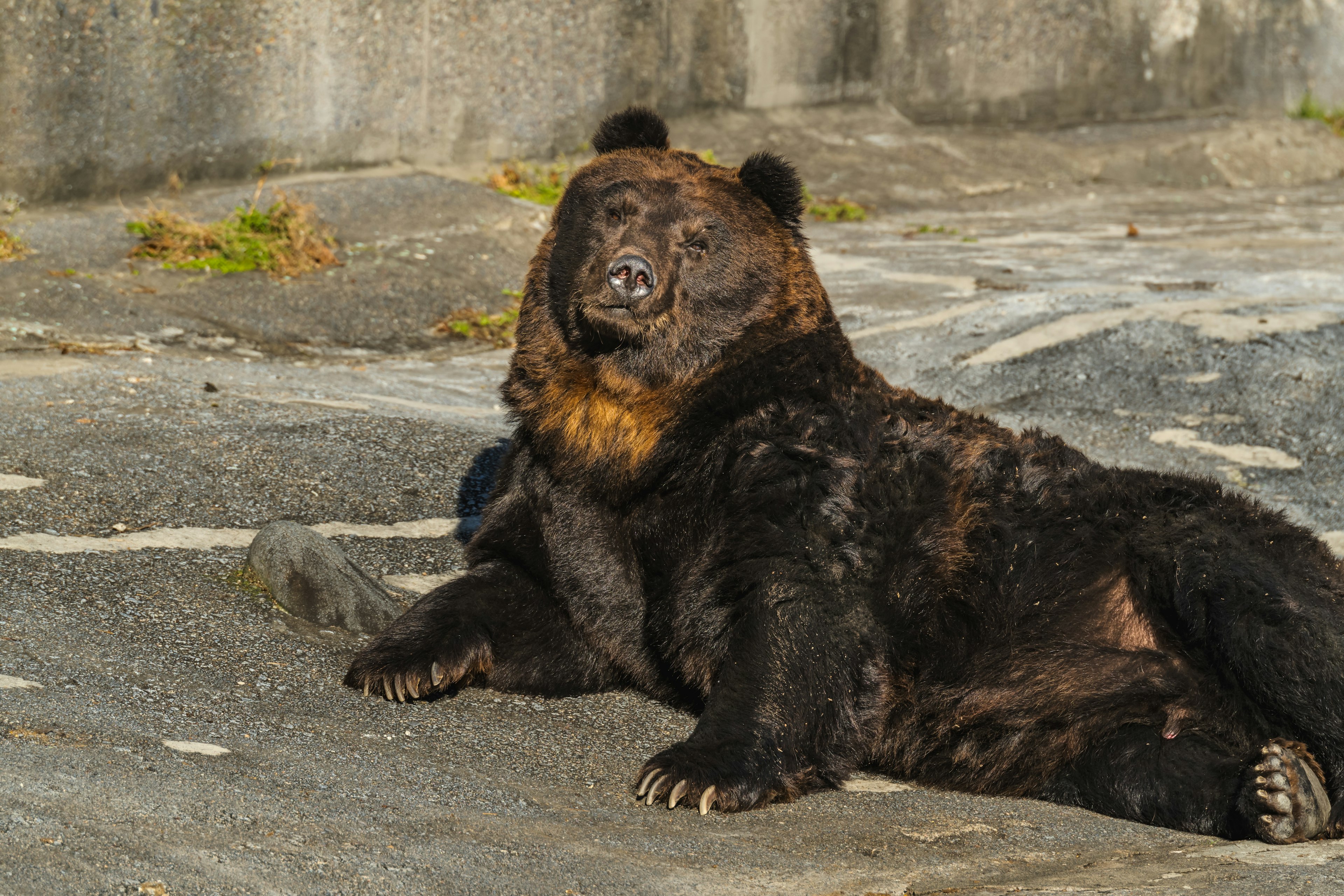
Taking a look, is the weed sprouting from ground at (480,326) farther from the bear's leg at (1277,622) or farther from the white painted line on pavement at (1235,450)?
the bear's leg at (1277,622)

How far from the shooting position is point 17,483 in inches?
189

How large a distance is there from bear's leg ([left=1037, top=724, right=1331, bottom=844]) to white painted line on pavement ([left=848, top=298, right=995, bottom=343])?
203 inches

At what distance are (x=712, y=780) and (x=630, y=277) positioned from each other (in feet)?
4.97

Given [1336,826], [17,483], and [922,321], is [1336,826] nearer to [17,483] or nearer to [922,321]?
[17,483]

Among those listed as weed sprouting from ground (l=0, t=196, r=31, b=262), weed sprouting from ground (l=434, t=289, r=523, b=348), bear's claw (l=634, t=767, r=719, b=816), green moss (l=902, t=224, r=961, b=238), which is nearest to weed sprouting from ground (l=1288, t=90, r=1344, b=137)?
green moss (l=902, t=224, r=961, b=238)

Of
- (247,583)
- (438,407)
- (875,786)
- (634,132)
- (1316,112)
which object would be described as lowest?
(875,786)

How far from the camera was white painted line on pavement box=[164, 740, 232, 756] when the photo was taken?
10.2ft

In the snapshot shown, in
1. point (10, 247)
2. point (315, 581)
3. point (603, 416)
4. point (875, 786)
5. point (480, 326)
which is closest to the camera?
point (875, 786)

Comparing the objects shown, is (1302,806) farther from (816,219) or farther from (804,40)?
(804,40)

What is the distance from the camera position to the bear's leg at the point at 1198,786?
3.22m

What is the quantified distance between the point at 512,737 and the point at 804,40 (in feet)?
41.8

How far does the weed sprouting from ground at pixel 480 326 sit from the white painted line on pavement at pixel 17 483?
4.23m

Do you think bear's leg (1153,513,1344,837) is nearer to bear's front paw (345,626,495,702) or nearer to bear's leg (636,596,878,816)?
bear's leg (636,596,878,816)

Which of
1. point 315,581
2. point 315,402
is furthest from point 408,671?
point 315,402
